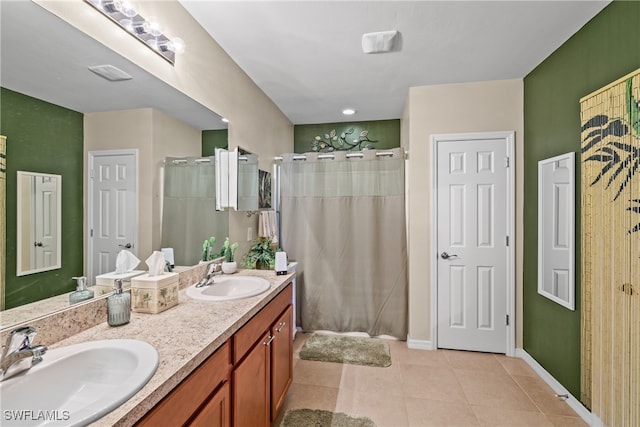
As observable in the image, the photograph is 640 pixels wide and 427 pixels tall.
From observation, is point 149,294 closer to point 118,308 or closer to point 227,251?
point 118,308

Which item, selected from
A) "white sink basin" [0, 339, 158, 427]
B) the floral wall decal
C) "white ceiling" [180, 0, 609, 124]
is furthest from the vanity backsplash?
the floral wall decal

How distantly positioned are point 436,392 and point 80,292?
2.34 meters

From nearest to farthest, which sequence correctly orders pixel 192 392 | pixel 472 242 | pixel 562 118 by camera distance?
pixel 192 392 < pixel 562 118 < pixel 472 242

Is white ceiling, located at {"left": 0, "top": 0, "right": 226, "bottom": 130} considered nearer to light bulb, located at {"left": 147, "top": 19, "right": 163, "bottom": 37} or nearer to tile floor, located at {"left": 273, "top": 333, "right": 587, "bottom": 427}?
light bulb, located at {"left": 147, "top": 19, "right": 163, "bottom": 37}

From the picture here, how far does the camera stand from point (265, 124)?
3.03 metres

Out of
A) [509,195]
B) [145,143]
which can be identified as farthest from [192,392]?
[509,195]

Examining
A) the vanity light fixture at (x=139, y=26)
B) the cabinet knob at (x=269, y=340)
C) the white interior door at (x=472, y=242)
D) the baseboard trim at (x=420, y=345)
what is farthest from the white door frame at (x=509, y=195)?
the vanity light fixture at (x=139, y=26)

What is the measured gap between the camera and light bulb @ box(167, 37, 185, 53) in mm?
1579

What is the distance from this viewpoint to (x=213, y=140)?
199 centimetres

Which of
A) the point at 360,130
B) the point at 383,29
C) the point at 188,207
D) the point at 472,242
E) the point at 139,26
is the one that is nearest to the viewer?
the point at 139,26

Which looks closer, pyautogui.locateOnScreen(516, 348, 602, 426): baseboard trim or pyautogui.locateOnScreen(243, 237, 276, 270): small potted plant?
pyautogui.locateOnScreen(516, 348, 602, 426): baseboard trim

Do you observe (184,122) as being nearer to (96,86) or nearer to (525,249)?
(96,86)

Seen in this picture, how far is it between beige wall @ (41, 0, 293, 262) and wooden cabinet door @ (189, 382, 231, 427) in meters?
0.80

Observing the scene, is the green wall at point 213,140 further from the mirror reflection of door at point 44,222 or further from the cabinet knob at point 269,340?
the cabinet knob at point 269,340
